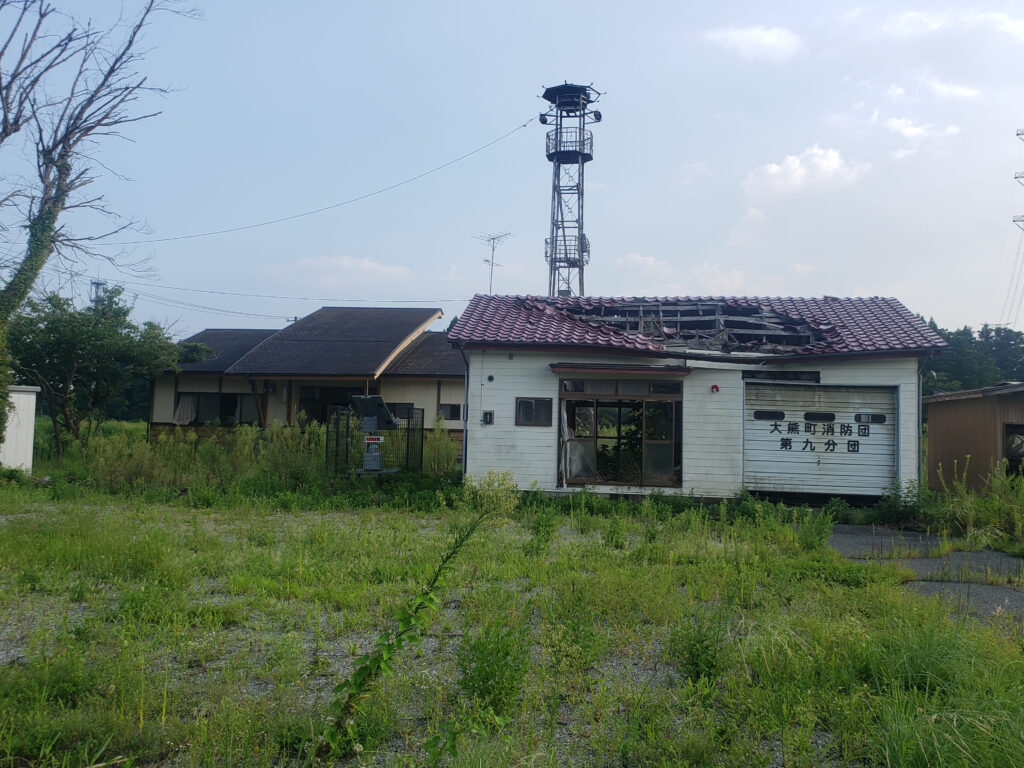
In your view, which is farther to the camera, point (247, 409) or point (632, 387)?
point (247, 409)

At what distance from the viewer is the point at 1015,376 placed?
113 feet

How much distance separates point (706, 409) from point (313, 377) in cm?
1111

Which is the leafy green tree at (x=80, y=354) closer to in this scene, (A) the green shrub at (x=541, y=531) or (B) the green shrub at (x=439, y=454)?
(B) the green shrub at (x=439, y=454)

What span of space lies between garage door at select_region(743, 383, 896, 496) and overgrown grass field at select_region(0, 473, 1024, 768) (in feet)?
17.0

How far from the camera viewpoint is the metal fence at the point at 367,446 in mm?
13508

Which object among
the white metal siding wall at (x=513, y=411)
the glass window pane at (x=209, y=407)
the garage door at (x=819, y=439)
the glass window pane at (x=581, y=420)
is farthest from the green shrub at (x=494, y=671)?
the glass window pane at (x=209, y=407)

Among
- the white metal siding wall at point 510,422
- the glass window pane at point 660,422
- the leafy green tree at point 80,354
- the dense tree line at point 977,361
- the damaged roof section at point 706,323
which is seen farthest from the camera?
the dense tree line at point 977,361

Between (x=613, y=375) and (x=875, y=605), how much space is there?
769cm

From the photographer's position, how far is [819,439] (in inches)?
506

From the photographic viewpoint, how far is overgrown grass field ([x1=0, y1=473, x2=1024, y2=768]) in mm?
3367

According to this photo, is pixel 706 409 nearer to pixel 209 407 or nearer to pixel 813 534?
pixel 813 534

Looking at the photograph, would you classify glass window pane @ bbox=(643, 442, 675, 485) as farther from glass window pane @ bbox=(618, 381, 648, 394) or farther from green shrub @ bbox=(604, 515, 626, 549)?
green shrub @ bbox=(604, 515, 626, 549)

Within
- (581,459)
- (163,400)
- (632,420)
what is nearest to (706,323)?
(632,420)

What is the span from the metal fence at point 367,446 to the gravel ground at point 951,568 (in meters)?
7.68
